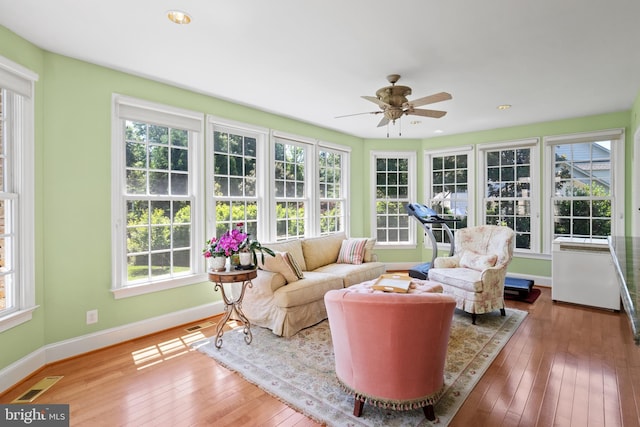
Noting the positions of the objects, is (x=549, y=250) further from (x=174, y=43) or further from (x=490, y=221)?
(x=174, y=43)

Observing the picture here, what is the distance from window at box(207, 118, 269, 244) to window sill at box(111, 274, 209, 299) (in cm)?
59

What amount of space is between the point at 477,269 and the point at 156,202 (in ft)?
12.6

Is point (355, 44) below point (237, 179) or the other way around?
the other way around

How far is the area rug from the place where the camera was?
2.05 m

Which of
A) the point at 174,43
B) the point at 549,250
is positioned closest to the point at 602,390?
the point at 549,250

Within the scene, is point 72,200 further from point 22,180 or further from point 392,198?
point 392,198

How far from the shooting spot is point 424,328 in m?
1.81

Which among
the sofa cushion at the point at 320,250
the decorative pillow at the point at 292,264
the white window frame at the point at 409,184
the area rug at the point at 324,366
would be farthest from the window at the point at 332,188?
the area rug at the point at 324,366

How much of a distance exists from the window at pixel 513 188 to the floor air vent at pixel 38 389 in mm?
6098

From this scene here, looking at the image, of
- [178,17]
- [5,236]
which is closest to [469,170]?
[178,17]

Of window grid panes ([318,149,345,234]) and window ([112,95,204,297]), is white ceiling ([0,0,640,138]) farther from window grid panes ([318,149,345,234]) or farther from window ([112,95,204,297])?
window grid panes ([318,149,345,234])

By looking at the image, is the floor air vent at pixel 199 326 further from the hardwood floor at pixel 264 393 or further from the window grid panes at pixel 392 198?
the window grid panes at pixel 392 198

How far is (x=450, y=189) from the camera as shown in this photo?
6211 millimetres

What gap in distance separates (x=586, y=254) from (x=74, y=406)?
5.52m
